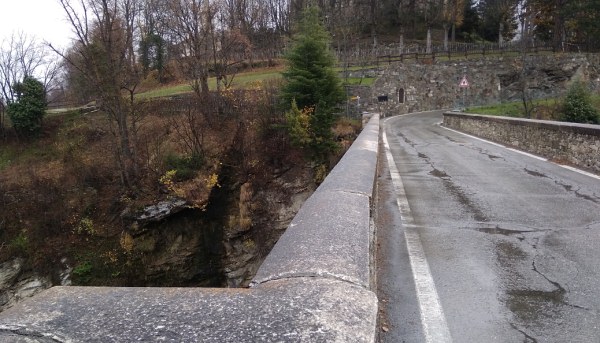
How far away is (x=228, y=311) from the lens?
1.70 m

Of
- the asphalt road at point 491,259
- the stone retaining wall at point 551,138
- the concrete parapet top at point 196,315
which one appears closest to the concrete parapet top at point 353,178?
the asphalt road at point 491,259

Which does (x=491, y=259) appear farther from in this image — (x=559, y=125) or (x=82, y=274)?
(x=82, y=274)

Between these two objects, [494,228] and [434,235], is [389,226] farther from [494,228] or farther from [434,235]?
[494,228]

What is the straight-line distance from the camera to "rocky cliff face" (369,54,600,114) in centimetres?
3983

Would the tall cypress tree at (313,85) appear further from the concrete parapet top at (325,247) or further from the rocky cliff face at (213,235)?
the concrete parapet top at (325,247)

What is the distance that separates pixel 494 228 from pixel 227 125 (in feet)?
78.6

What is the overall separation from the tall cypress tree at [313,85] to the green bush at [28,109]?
68.3 ft

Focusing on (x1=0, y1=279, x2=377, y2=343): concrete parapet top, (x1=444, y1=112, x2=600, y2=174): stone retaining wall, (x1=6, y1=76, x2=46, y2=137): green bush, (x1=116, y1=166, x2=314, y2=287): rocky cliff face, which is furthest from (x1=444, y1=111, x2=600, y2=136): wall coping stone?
(x1=6, y1=76, x2=46, y2=137): green bush

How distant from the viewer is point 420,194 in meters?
7.38

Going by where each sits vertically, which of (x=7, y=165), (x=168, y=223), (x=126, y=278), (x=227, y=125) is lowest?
(x=126, y=278)

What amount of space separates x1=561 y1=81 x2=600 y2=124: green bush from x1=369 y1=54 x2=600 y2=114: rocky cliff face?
64.3ft

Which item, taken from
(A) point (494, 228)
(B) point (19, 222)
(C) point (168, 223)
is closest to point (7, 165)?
(B) point (19, 222)

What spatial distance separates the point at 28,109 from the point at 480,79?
41.3 meters

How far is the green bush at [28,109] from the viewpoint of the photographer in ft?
99.5
